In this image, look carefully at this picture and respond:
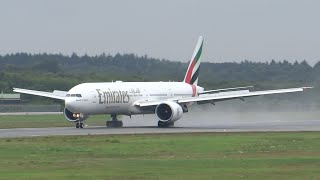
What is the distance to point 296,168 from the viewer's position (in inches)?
1362

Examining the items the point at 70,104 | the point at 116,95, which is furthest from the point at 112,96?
the point at 70,104

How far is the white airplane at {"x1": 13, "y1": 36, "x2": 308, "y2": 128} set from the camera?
72250 mm

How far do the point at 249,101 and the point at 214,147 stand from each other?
5000cm

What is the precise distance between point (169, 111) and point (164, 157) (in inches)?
1310

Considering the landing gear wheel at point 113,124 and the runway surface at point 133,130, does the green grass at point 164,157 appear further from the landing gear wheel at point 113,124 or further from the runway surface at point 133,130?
the landing gear wheel at point 113,124

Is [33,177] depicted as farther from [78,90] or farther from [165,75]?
[165,75]

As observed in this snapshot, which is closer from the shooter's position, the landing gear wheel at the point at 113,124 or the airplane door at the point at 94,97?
the airplane door at the point at 94,97

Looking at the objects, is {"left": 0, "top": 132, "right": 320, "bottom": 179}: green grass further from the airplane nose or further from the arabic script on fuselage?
the arabic script on fuselage

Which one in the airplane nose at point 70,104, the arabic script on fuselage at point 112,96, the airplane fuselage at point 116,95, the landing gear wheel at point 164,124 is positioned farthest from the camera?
the landing gear wheel at point 164,124

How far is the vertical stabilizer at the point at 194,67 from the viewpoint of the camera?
287 feet

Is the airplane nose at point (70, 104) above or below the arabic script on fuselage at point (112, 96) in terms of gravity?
below

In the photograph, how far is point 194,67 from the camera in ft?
290

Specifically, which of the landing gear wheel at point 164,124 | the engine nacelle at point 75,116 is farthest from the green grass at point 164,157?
the engine nacelle at point 75,116

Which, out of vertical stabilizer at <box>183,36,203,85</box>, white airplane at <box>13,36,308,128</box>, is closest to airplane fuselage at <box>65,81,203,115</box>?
white airplane at <box>13,36,308,128</box>
